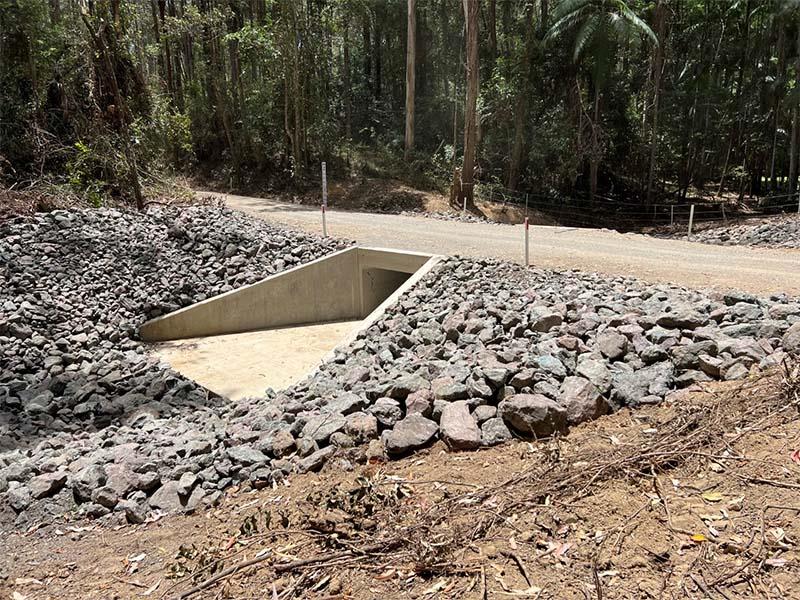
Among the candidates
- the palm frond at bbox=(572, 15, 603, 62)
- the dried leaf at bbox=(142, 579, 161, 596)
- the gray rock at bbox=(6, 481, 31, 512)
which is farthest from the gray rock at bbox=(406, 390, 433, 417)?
the palm frond at bbox=(572, 15, 603, 62)

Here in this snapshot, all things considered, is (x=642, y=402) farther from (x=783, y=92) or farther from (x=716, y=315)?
(x=783, y=92)

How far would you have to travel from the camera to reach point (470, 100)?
19625mm

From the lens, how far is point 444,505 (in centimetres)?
398

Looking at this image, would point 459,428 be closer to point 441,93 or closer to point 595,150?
point 595,150

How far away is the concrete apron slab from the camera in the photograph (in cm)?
1127

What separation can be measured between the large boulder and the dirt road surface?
4.64 meters

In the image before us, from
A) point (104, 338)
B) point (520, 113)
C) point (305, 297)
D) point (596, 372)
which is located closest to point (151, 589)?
point (596, 372)

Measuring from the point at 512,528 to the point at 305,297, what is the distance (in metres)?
10.4

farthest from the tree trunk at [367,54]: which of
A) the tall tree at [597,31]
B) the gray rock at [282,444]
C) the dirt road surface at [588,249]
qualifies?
the gray rock at [282,444]

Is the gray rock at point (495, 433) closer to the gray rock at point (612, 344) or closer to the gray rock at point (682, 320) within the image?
the gray rock at point (612, 344)

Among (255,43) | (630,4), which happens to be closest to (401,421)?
(255,43)

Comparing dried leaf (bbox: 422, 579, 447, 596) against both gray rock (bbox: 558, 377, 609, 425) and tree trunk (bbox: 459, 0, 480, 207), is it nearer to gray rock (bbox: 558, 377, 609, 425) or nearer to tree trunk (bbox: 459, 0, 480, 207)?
gray rock (bbox: 558, 377, 609, 425)

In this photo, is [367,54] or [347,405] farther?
[367,54]

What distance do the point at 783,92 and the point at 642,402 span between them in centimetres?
2853
